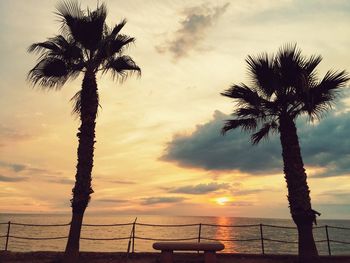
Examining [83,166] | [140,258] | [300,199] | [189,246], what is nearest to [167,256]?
[189,246]

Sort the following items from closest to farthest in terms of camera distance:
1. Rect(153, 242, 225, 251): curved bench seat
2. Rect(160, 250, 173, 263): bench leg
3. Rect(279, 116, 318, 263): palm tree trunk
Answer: Rect(153, 242, 225, 251): curved bench seat
Rect(160, 250, 173, 263): bench leg
Rect(279, 116, 318, 263): palm tree trunk

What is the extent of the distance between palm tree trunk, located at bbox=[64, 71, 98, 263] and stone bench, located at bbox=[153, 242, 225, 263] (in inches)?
130

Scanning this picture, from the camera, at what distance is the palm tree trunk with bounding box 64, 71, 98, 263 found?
46.6 feet

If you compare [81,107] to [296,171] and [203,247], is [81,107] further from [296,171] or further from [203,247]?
[296,171]

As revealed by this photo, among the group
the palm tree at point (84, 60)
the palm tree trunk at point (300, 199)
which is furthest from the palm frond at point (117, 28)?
the palm tree trunk at point (300, 199)

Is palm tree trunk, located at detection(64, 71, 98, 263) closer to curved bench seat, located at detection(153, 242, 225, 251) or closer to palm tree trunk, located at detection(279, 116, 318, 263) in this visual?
curved bench seat, located at detection(153, 242, 225, 251)

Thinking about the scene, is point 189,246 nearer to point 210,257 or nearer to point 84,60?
point 210,257

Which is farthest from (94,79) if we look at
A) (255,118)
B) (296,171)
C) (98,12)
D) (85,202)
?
(296,171)

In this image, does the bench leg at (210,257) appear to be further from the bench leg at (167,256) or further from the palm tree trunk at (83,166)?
the palm tree trunk at (83,166)

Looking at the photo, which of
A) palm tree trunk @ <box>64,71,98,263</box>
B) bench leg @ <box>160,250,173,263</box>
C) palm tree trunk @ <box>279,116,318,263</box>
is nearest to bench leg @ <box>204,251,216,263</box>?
bench leg @ <box>160,250,173,263</box>

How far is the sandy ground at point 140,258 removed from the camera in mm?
15125

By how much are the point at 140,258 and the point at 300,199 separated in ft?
23.6

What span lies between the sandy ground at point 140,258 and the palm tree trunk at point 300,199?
0.96m

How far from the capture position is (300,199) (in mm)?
14141
